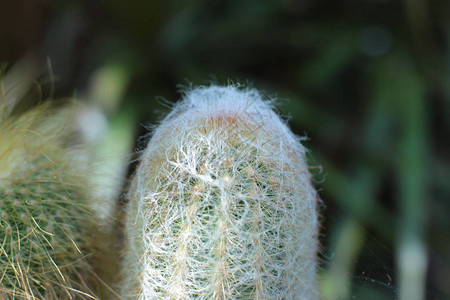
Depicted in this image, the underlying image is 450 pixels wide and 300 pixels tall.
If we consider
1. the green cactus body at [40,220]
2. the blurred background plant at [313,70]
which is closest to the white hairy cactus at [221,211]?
the green cactus body at [40,220]

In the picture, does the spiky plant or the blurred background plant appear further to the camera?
the blurred background plant

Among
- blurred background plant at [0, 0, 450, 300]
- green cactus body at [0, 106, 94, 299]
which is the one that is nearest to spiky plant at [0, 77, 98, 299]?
green cactus body at [0, 106, 94, 299]

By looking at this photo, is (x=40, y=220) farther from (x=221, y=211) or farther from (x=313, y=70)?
(x=313, y=70)

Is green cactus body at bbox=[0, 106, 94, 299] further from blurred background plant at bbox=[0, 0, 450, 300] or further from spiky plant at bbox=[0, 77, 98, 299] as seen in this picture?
blurred background plant at bbox=[0, 0, 450, 300]

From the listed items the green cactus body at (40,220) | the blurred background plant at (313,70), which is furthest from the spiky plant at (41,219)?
the blurred background plant at (313,70)

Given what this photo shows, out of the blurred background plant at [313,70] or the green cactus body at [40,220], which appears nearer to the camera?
the green cactus body at [40,220]

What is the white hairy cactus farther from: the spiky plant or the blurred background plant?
the blurred background plant

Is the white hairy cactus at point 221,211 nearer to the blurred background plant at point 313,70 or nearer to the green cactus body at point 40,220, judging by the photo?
the green cactus body at point 40,220
